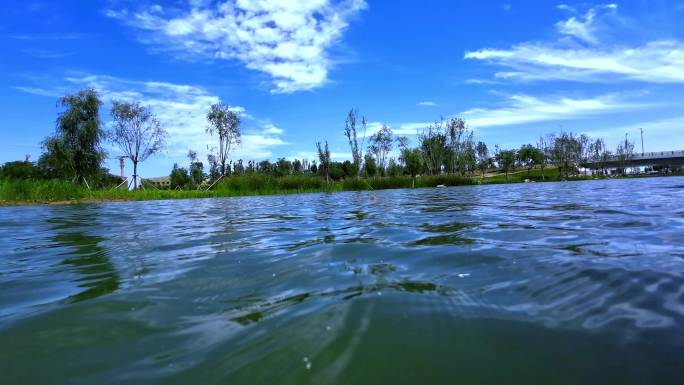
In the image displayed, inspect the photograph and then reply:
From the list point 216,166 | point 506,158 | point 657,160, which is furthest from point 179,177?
point 657,160

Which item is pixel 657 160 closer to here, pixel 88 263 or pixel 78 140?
pixel 78 140

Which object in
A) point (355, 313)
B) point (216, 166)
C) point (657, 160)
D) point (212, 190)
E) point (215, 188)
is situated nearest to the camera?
point (355, 313)

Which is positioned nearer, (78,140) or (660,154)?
(78,140)

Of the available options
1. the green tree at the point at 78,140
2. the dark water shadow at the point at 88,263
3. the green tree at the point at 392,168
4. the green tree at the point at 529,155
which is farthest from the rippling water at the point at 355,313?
the green tree at the point at 529,155

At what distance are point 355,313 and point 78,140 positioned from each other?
32045 millimetres

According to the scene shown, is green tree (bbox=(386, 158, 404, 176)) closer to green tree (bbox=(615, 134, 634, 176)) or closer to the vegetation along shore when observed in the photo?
the vegetation along shore

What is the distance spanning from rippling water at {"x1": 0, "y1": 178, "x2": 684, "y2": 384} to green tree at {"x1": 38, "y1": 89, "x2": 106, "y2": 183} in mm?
27951

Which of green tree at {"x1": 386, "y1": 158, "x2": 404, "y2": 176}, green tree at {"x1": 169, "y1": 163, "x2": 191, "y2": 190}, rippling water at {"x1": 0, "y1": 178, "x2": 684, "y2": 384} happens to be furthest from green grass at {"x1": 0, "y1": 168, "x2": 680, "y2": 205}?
green tree at {"x1": 169, "y1": 163, "x2": 191, "y2": 190}

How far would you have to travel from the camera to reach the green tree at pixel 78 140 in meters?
26.9

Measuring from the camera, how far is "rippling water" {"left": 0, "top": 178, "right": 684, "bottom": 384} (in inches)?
56.6

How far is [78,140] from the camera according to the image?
90.3 feet

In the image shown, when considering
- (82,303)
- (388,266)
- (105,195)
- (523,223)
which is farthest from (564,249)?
(105,195)

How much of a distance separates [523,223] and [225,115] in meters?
37.0

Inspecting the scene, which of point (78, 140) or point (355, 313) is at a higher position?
point (78, 140)
